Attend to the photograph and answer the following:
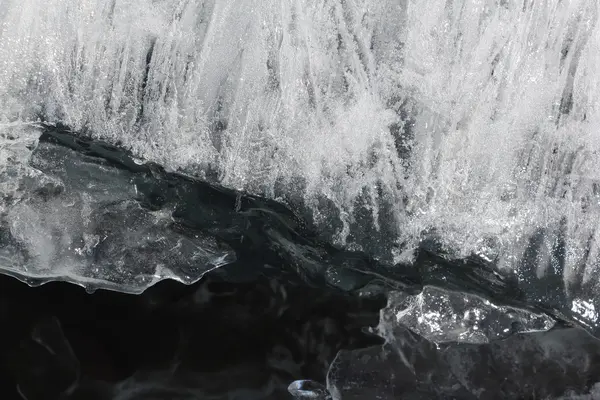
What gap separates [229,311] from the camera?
1294mm

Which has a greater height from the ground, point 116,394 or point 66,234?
point 66,234

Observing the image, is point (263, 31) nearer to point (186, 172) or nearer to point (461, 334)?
point (186, 172)

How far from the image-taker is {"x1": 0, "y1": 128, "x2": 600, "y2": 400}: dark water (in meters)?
1.16

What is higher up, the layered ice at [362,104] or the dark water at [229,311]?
→ the layered ice at [362,104]

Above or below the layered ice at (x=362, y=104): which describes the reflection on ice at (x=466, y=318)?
below

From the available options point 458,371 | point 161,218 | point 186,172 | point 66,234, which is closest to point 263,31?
point 186,172

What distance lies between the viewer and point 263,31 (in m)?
1.12

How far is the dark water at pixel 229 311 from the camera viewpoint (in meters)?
1.16

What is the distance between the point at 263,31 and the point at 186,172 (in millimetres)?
327

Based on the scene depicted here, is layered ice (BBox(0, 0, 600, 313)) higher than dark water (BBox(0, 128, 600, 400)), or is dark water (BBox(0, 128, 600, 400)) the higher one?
layered ice (BBox(0, 0, 600, 313))

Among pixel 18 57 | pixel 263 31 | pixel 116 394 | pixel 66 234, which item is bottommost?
pixel 116 394

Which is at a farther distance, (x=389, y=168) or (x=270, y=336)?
(x=270, y=336)

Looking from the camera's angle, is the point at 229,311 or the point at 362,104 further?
the point at 229,311

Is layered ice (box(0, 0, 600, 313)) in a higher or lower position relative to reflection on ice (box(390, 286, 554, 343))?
higher
